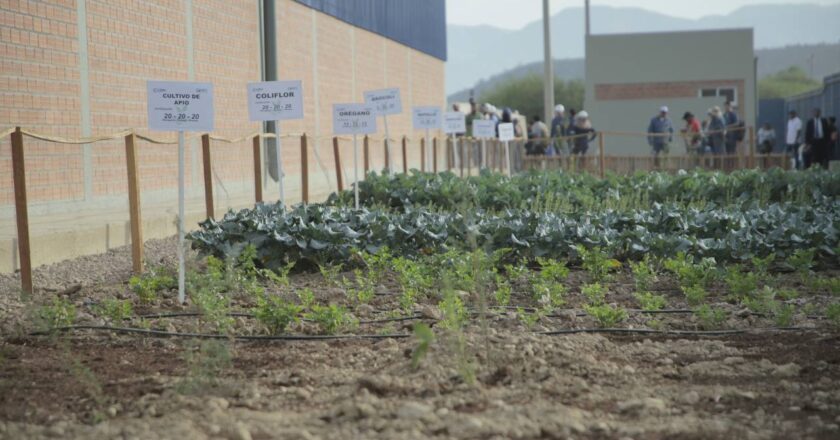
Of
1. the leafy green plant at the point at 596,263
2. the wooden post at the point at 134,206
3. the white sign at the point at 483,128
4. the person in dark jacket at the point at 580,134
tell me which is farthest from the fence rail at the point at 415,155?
the leafy green plant at the point at 596,263

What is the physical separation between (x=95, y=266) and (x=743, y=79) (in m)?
38.7

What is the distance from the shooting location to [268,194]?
61.3 feet

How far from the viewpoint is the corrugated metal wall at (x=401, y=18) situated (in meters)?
25.1

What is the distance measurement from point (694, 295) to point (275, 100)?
6343 mm

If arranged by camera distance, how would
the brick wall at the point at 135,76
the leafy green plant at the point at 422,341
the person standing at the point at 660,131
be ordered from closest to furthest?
the leafy green plant at the point at 422,341
the brick wall at the point at 135,76
the person standing at the point at 660,131

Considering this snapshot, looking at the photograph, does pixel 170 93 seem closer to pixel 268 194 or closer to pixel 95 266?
pixel 95 266

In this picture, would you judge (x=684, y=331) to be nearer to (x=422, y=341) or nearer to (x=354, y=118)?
(x=422, y=341)

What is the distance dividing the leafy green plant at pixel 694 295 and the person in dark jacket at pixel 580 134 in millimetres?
19282

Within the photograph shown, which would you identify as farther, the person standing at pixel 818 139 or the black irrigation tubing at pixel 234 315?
the person standing at pixel 818 139

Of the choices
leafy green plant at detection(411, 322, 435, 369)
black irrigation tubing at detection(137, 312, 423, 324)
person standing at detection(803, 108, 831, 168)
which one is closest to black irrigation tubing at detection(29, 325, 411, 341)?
black irrigation tubing at detection(137, 312, 423, 324)

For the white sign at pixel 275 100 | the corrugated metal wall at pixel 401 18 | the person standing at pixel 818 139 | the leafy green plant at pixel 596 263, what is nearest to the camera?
the leafy green plant at pixel 596 263

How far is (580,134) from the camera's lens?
28203mm

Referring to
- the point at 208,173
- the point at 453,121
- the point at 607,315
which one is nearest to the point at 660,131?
the point at 453,121

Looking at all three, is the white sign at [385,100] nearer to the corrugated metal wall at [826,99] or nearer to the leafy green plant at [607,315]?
the leafy green plant at [607,315]
